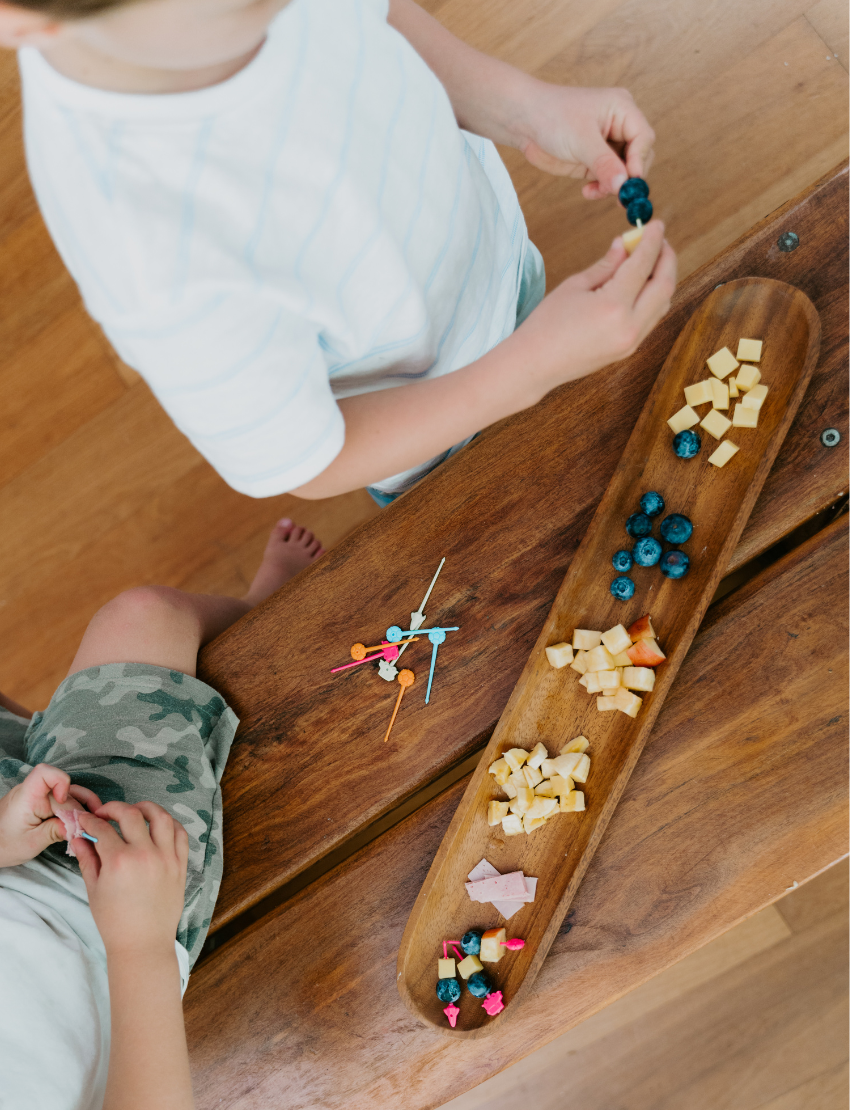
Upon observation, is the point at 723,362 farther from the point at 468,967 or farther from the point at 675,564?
the point at 468,967

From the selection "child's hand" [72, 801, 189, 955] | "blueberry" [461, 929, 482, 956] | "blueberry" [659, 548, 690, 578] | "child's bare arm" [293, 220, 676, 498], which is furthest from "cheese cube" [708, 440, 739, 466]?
"child's hand" [72, 801, 189, 955]

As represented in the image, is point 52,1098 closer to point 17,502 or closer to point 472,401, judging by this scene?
point 472,401

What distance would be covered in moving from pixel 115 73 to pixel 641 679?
652 mm

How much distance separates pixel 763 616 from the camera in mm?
817

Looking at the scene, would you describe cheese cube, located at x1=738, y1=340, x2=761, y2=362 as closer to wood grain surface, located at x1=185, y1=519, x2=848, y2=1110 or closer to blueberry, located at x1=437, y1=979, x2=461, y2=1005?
wood grain surface, located at x1=185, y1=519, x2=848, y2=1110

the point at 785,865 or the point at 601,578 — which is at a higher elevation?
the point at 601,578

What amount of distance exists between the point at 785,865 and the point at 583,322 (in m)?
0.57

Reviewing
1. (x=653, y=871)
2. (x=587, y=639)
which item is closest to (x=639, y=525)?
(x=587, y=639)

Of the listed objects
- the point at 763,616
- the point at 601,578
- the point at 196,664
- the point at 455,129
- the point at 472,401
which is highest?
the point at 455,129

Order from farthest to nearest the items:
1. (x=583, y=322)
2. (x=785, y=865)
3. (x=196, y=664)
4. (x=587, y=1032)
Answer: (x=587, y=1032) → (x=196, y=664) → (x=785, y=865) → (x=583, y=322)

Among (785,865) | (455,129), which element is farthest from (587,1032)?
(455,129)

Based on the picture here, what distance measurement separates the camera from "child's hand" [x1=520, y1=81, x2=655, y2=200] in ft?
2.33

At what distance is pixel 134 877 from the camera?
0.73m

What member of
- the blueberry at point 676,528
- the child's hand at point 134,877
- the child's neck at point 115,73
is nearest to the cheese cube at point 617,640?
the blueberry at point 676,528
